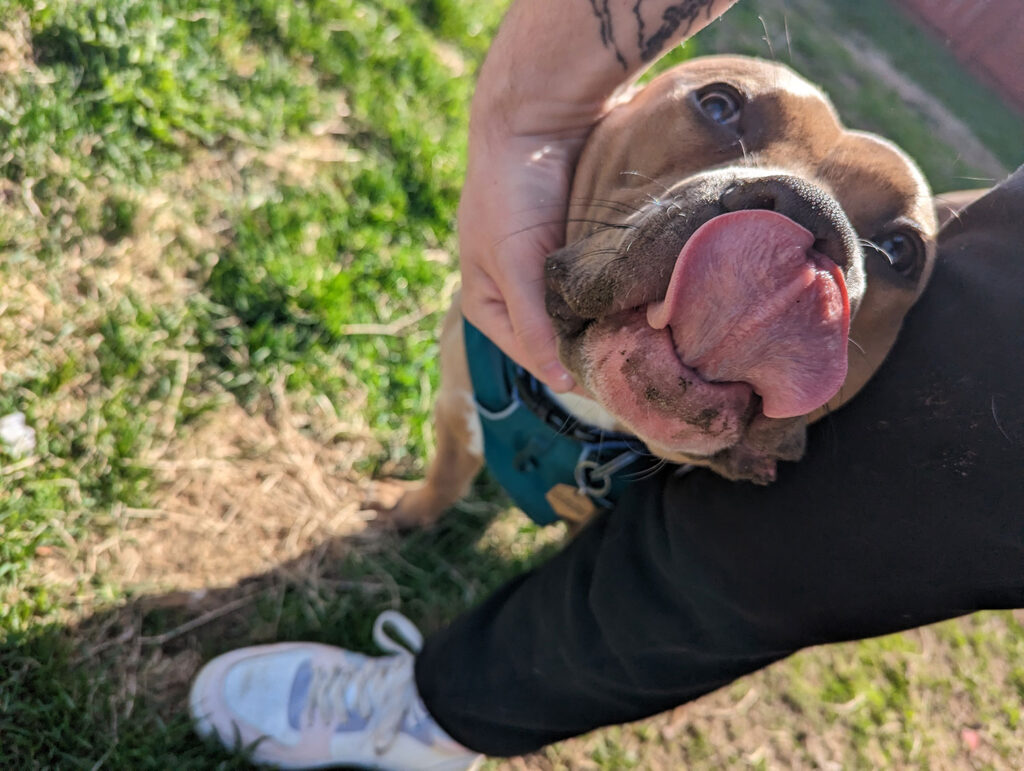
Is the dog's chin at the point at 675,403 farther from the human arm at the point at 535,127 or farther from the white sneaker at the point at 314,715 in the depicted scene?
the white sneaker at the point at 314,715

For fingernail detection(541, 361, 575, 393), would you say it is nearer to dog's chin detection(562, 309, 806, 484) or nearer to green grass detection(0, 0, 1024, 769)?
dog's chin detection(562, 309, 806, 484)

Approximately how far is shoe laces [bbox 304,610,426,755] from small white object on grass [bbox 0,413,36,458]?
1.16 meters

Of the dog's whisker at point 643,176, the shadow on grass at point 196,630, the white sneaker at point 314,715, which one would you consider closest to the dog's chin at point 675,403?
the dog's whisker at point 643,176

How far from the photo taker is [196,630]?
104 inches

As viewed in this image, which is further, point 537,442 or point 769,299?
point 537,442

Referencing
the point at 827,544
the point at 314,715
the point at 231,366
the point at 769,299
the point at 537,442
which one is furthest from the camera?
the point at 231,366

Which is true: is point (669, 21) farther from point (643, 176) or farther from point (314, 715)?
point (314, 715)

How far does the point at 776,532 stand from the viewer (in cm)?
174

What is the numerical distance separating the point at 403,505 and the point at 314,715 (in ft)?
2.80

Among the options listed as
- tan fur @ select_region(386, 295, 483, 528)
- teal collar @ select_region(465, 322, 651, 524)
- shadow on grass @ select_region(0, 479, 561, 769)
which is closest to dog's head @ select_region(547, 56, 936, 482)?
teal collar @ select_region(465, 322, 651, 524)

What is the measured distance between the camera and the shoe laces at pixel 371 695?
8.04 ft

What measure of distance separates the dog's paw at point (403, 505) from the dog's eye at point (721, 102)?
5.63 feet

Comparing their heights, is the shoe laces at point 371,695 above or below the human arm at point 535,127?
below

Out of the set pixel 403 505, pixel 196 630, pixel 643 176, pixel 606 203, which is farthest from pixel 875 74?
pixel 196 630
